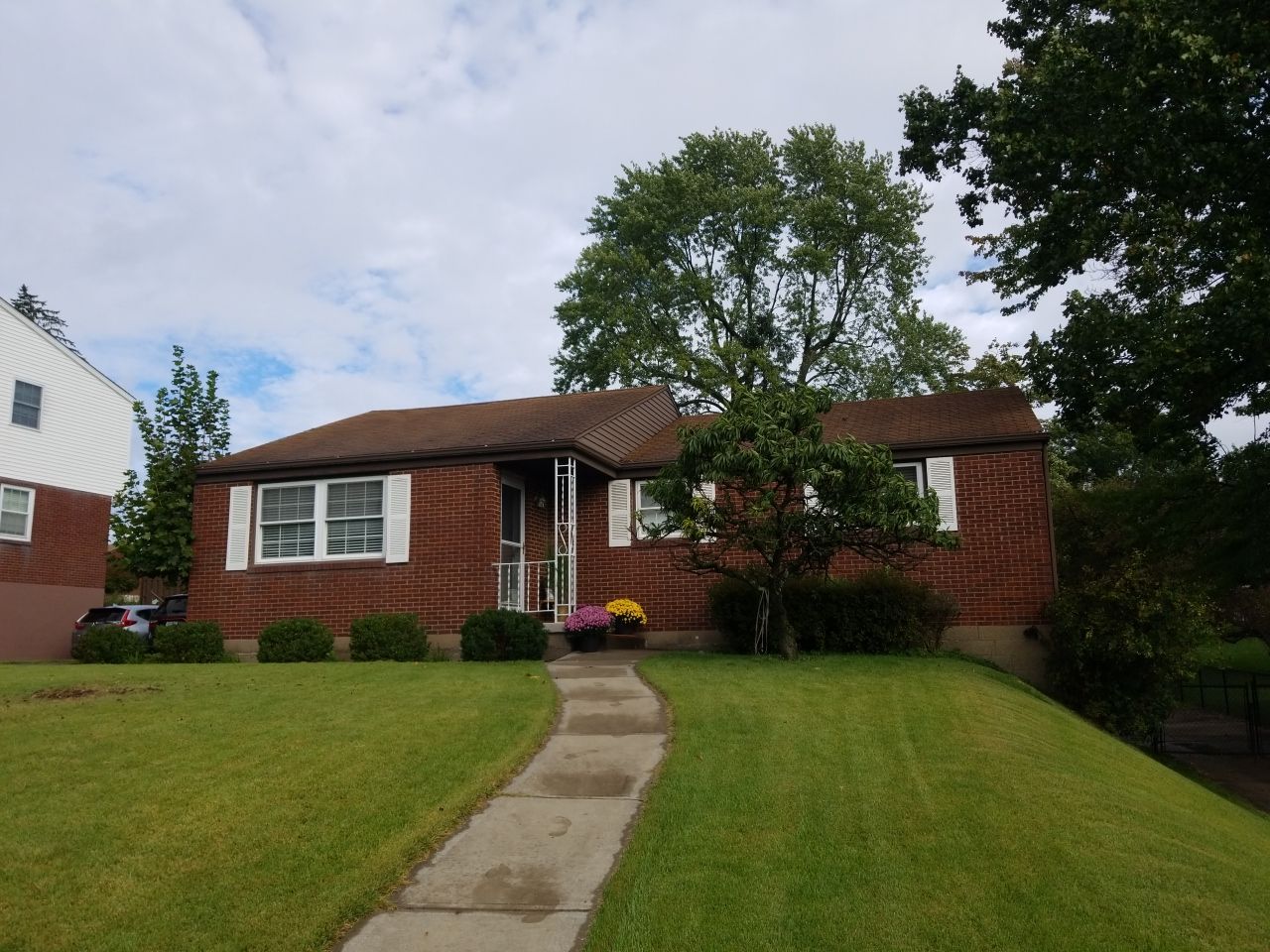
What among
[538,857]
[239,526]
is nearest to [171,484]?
[239,526]

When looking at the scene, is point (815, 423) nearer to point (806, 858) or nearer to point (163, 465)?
point (806, 858)

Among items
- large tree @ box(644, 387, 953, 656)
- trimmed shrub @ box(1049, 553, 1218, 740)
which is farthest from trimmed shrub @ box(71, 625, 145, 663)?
trimmed shrub @ box(1049, 553, 1218, 740)

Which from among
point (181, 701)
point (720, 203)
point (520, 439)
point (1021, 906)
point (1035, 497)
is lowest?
point (1021, 906)

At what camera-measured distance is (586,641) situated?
1491cm

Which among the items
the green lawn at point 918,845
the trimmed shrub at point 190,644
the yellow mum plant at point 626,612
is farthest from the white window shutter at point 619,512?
the green lawn at point 918,845

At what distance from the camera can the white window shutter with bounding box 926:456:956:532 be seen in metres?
15.3

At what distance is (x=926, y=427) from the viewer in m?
16.4

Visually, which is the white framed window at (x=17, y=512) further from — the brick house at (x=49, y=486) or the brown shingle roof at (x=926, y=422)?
the brown shingle roof at (x=926, y=422)

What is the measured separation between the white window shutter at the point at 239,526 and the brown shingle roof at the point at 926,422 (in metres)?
6.76

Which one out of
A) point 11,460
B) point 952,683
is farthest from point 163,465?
point 952,683

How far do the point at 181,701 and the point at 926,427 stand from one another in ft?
39.1

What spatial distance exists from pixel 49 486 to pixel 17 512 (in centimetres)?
105

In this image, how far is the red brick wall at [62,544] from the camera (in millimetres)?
23672

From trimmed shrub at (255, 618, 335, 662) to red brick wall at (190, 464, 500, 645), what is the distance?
2.06ft
